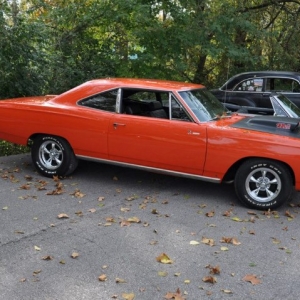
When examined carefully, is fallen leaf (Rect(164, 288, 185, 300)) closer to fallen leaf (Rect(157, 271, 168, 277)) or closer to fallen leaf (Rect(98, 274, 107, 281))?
fallen leaf (Rect(157, 271, 168, 277))

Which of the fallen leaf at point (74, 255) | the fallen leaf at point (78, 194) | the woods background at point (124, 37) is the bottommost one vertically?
the fallen leaf at point (74, 255)

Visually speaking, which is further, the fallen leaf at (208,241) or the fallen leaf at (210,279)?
the fallen leaf at (208,241)

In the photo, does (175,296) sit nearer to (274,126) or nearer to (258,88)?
(274,126)

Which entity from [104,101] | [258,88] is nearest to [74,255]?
[104,101]

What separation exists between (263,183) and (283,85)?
5664 mm

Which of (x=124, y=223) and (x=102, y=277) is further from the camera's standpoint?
(x=124, y=223)

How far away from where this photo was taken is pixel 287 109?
8.34 meters

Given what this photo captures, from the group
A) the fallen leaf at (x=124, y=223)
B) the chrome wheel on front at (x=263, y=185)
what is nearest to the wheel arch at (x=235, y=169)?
the chrome wheel on front at (x=263, y=185)

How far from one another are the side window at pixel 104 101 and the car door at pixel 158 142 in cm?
24

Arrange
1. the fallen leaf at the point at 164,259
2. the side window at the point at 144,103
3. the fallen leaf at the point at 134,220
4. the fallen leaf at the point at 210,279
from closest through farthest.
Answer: the fallen leaf at the point at 210,279 < the fallen leaf at the point at 164,259 < the fallen leaf at the point at 134,220 < the side window at the point at 144,103

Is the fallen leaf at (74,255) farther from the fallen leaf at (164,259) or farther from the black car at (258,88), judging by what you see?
the black car at (258,88)

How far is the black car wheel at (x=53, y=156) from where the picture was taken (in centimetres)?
652

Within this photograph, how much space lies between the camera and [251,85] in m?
10.3

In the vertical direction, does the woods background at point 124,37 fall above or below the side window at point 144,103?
above
